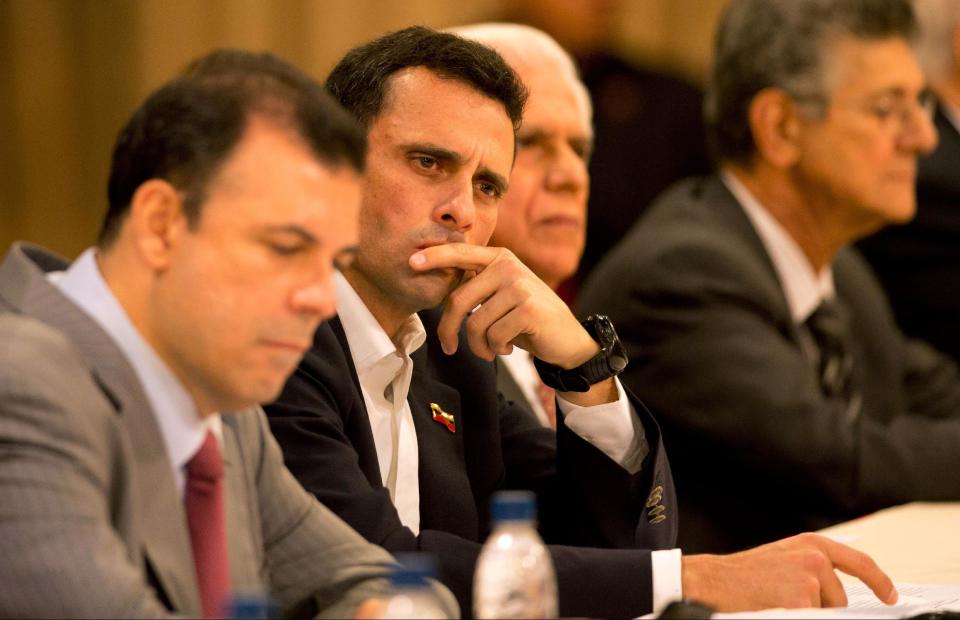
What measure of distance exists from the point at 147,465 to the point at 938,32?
3812 millimetres

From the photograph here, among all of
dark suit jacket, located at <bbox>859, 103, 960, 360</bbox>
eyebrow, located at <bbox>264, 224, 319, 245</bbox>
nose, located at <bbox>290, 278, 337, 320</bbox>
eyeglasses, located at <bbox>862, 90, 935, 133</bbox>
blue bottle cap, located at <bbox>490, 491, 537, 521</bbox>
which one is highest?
eyebrow, located at <bbox>264, 224, 319, 245</bbox>

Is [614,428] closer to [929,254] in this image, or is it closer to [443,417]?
[443,417]

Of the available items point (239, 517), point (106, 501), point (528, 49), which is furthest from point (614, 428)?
point (528, 49)

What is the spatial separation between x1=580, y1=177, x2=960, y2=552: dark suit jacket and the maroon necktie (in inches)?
77.0

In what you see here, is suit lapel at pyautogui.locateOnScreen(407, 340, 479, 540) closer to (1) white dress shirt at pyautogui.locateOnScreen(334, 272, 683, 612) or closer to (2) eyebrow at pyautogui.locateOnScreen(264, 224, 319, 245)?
(1) white dress shirt at pyautogui.locateOnScreen(334, 272, 683, 612)

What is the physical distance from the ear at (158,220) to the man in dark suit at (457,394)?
1.87ft

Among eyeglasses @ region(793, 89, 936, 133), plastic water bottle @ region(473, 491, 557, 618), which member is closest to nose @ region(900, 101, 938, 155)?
eyeglasses @ region(793, 89, 936, 133)

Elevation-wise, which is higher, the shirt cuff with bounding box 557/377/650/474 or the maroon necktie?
the maroon necktie

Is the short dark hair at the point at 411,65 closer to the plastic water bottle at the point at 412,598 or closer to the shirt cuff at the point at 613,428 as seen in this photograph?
the shirt cuff at the point at 613,428

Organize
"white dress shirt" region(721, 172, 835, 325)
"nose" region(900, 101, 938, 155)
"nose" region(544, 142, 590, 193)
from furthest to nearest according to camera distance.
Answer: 1. "nose" region(900, 101, 938, 155)
2. "white dress shirt" region(721, 172, 835, 325)
3. "nose" region(544, 142, 590, 193)

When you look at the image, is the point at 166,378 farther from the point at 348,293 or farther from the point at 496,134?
the point at 496,134

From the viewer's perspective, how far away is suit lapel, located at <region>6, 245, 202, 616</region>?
1439 mm

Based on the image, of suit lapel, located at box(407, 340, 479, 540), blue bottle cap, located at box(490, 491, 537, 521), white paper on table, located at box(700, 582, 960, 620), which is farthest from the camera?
suit lapel, located at box(407, 340, 479, 540)

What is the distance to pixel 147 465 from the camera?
145 centimetres
